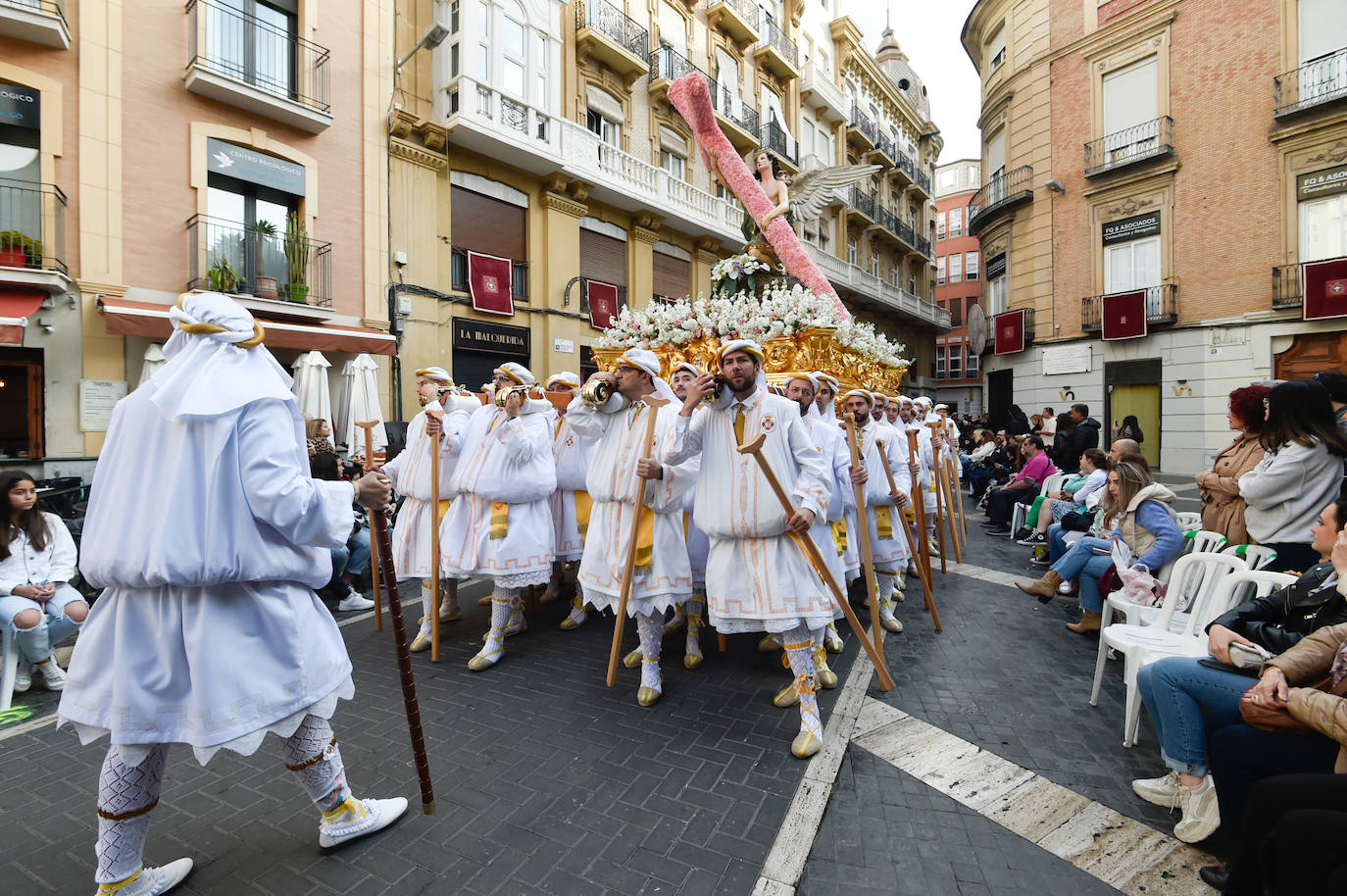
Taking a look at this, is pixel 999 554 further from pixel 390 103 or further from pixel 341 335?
pixel 390 103

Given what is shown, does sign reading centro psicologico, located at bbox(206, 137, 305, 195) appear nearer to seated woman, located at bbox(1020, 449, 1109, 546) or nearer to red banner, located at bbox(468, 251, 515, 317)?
red banner, located at bbox(468, 251, 515, 317)

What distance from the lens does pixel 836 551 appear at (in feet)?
14.3

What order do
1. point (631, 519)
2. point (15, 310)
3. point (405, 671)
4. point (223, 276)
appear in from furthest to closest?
point (223, 276), point (15, 310), point (631, 519), point (405, 671)

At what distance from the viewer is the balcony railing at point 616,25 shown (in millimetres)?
15945

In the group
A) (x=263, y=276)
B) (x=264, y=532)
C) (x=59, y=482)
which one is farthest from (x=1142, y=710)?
(x=263, y=276)

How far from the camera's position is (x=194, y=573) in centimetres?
215

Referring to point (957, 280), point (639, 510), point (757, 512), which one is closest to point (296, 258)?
point (639, 510)

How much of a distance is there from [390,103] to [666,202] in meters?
7.36

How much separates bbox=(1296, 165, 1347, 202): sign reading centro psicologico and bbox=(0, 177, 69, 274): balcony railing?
2460 centimetres

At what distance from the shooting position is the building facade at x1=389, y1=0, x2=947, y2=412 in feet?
43.9

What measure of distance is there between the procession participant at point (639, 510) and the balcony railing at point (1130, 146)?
771 inches

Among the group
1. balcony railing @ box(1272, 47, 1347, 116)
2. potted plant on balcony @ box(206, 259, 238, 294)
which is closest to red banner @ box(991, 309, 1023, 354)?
balcony railing @ box(1272, 47, 1347, 116)

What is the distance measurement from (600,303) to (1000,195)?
48.2 ft

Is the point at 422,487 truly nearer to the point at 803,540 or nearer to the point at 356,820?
the point at 356,820
